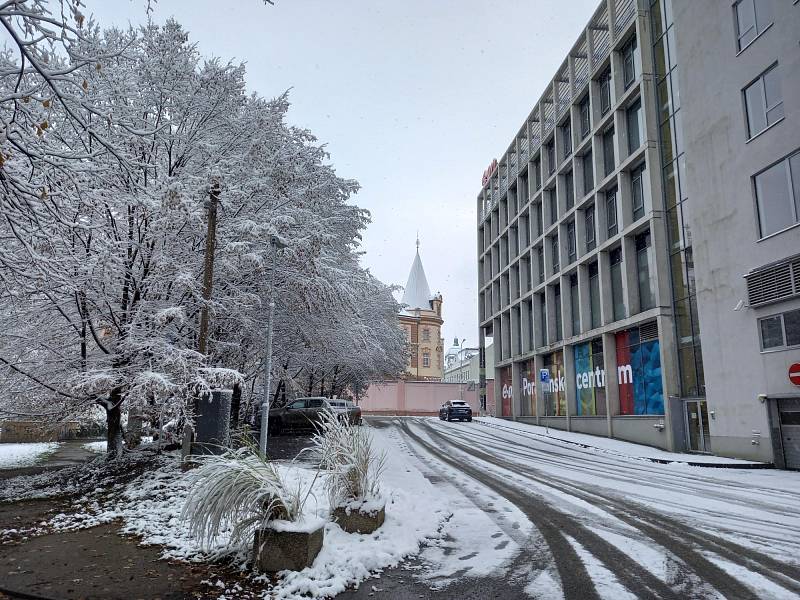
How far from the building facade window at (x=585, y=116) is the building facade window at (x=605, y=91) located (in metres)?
1.37

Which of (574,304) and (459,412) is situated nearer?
(574,304)

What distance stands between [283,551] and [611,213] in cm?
2577

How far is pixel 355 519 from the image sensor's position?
21.8 feet

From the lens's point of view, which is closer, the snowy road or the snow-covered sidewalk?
the snowy road

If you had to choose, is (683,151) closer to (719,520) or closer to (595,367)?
(595,367)

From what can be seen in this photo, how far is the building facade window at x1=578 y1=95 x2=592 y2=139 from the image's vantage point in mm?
30962

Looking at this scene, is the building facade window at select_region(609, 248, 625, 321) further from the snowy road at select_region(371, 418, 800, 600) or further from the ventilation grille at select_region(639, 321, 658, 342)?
the snowy road at select_region(371, 418, 800, 600)

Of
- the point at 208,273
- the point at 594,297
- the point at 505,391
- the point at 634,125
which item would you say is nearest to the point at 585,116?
the point at 634,125

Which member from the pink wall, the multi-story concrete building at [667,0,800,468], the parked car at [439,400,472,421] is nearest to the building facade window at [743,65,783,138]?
the multi-story concrete building at [667,0,800,468]

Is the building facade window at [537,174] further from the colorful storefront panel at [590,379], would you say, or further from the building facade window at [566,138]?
the colorful storefront panel at [590,379]

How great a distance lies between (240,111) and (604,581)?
50.5 feet

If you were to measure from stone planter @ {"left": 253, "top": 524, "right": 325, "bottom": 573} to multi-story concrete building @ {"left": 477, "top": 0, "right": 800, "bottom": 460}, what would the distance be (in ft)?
54.0

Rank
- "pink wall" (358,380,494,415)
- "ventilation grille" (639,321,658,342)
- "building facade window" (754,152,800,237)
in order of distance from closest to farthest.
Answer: "building facade window" (754,152,800,237) → "ventilation grille" (639,321,658,342) → "pink wall" (358,380,494,415)

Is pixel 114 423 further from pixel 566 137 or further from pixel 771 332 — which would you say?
pixel 566 137
